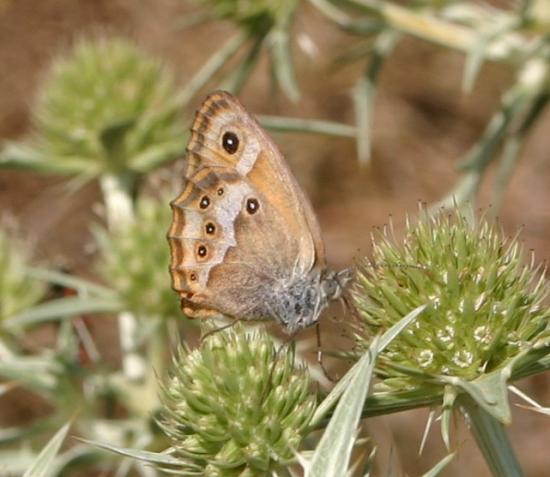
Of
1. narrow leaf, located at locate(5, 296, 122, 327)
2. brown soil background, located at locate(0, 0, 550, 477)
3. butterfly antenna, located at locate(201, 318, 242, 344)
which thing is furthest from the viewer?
brown soil background, located at locate(0, 0, 550, 477)

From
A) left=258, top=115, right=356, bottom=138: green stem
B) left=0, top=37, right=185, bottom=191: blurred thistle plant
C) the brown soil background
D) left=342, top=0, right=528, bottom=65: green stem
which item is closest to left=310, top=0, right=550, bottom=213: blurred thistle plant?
left=342, top=0, right=528, bottom=65: green stem

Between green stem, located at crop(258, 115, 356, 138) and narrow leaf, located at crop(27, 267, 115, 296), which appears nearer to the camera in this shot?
narrow leaf, located at crop(27, 267, 115, 296)

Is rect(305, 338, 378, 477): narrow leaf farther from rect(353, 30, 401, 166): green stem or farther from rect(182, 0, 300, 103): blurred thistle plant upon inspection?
rect(182, 0, 300, 103): blurred thistle plant

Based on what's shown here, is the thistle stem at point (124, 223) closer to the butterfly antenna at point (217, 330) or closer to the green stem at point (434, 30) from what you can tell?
the green stem at point (434, 30)

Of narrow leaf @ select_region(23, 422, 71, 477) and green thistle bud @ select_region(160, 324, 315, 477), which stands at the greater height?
green thistle bud @ select_region(160, 324, 315, 477)

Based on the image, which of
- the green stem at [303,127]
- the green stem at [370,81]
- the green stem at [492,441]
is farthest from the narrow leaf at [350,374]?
the green stem at [370,81]

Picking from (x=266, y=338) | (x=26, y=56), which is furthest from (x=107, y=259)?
(x=26, y=56)

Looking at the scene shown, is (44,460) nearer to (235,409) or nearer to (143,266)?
(235,409)
